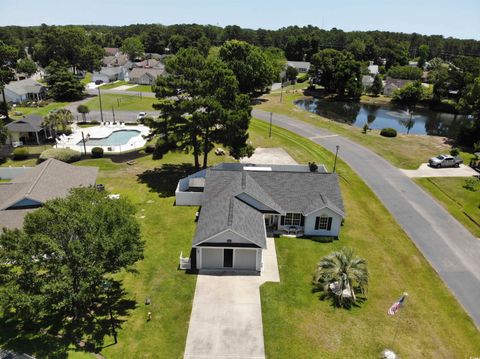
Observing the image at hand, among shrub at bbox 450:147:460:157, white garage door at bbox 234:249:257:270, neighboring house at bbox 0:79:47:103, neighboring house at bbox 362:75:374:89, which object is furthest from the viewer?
neighboring house at bbox 362:75:374:89

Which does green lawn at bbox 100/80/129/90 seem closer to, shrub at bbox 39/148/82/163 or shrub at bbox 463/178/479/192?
shrub at bbox 39/148/82/163

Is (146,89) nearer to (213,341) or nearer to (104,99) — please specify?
(104,99)

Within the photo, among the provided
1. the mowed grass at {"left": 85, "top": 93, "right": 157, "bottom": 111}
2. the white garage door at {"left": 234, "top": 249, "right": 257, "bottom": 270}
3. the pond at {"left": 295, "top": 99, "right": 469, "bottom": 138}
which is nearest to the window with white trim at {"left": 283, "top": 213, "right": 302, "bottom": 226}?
the white garage door at {"left": 234, "top": 249, "right": 257, "bottom": 270}

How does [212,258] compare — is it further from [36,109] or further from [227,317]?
[36,109]

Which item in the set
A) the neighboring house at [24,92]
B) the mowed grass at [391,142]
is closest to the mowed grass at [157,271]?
the mowed grass at [391,142]

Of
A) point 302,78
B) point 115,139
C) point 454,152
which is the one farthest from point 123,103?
point 454,152
